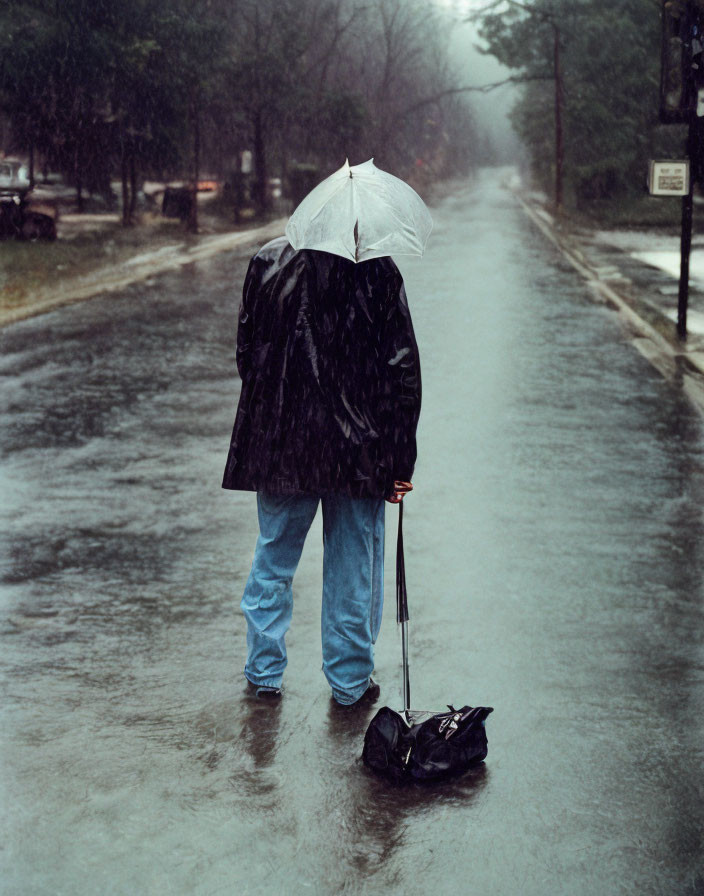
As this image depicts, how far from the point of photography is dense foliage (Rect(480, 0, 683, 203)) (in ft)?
142

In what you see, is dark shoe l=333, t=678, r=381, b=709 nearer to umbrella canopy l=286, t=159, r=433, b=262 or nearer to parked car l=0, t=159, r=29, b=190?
umbrella canopy l=286, t=159, r=433, b=262

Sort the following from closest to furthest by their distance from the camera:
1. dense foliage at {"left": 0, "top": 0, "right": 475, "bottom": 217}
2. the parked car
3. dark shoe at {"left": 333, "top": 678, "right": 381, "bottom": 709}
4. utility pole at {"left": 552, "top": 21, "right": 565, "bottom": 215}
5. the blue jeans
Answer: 1. the blue jeans
2. dark shoe at {"left": 333, "top": 678, "right": 381, "bottom": 709}
3. dense foliage at {"left": 0, "top": 0, "right": 475, "bottom": 217}
4. the parked car
5. utility pole at {"left": 552, "top": 21, "right": 565, "bottom": 215}

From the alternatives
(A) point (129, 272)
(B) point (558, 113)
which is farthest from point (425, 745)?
(B) point (558, 113)

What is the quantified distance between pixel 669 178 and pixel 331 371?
34.9 ft

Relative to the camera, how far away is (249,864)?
3.42m

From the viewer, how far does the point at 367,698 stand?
Result: 15.1ft

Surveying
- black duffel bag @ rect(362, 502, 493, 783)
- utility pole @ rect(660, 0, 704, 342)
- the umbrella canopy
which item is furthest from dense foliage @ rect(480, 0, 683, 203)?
black duffel bag @ rect(362, 502, 493, 783)

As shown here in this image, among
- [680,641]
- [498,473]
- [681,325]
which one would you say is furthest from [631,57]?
[680,641]

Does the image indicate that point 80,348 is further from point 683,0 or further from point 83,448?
point 683,0

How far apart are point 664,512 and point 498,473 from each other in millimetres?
1310

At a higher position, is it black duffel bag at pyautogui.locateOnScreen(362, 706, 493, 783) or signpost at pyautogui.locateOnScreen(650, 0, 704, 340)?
signpost at pyautogui.locateOnScreen(650, 0, 704, 340)

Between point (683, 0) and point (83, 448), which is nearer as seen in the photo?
point (83, 448)

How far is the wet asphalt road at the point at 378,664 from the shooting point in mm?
3502

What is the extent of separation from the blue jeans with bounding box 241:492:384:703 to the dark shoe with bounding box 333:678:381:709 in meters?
0.02
